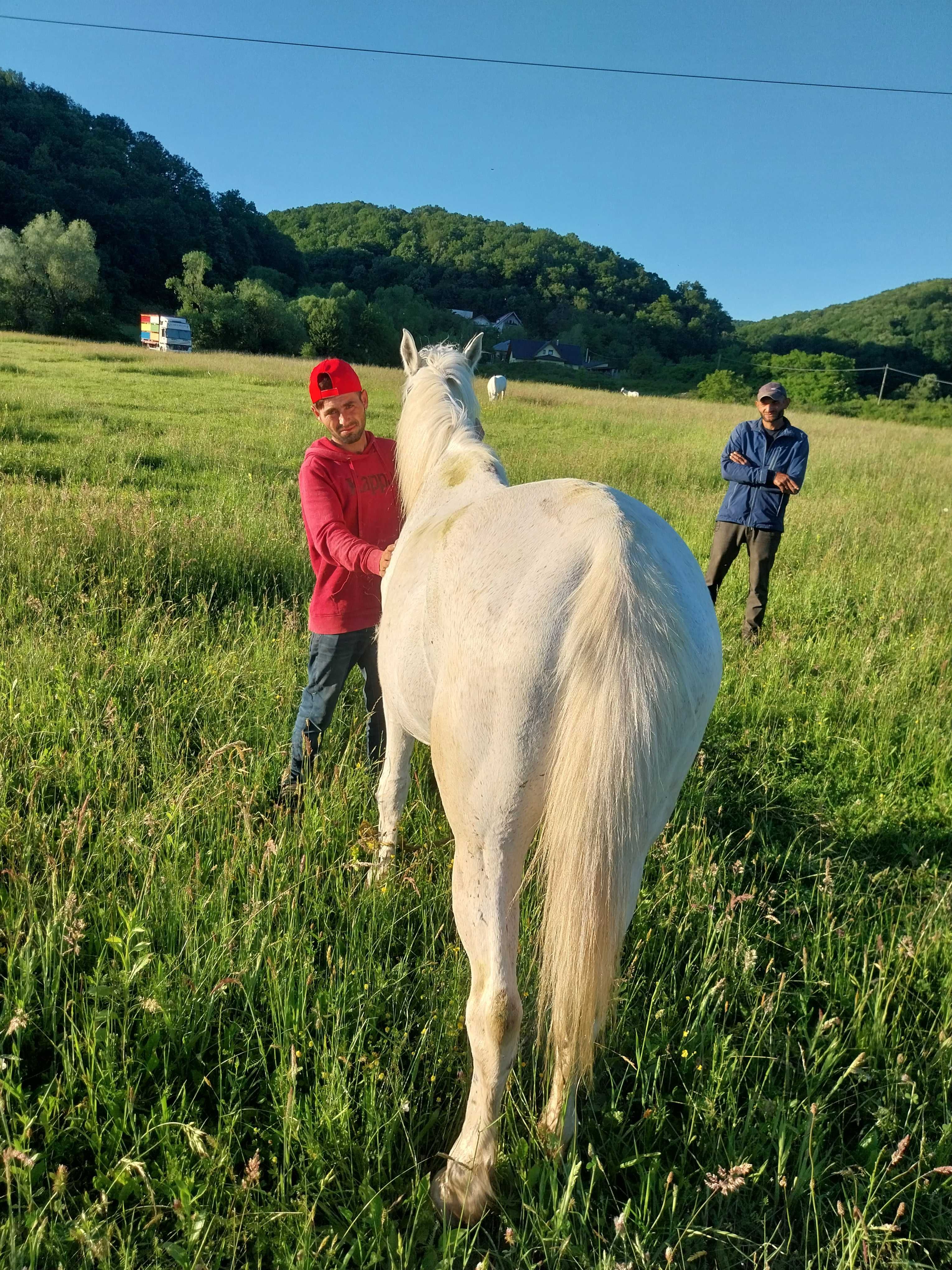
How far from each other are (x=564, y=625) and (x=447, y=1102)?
1.39m

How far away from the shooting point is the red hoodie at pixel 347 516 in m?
2.75

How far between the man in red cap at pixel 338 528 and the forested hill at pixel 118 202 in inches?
2680

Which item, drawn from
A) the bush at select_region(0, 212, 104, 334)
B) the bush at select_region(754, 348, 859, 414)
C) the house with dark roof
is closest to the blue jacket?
the bush at select_region(754, 348, 859, 414)

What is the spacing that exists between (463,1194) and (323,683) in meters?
1.95

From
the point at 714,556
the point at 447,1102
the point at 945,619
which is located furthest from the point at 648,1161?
the point at 945,619

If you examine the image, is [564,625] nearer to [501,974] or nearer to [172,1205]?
[501,974]

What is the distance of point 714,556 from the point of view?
5.75 metres

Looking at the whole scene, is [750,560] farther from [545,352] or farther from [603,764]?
[545,352]

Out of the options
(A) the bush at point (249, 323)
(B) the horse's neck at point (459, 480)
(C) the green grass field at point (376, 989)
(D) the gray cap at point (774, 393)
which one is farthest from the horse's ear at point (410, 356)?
(A) the bush at point (249, 323)

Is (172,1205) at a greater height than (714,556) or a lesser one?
lesser

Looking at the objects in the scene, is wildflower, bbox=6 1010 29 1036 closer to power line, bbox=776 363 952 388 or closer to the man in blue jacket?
the man in blue jacket

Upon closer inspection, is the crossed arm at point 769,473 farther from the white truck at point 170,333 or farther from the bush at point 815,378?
the white truck at point 170,333

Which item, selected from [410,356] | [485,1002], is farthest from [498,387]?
[485,1002]

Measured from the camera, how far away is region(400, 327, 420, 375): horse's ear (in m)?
3.26
